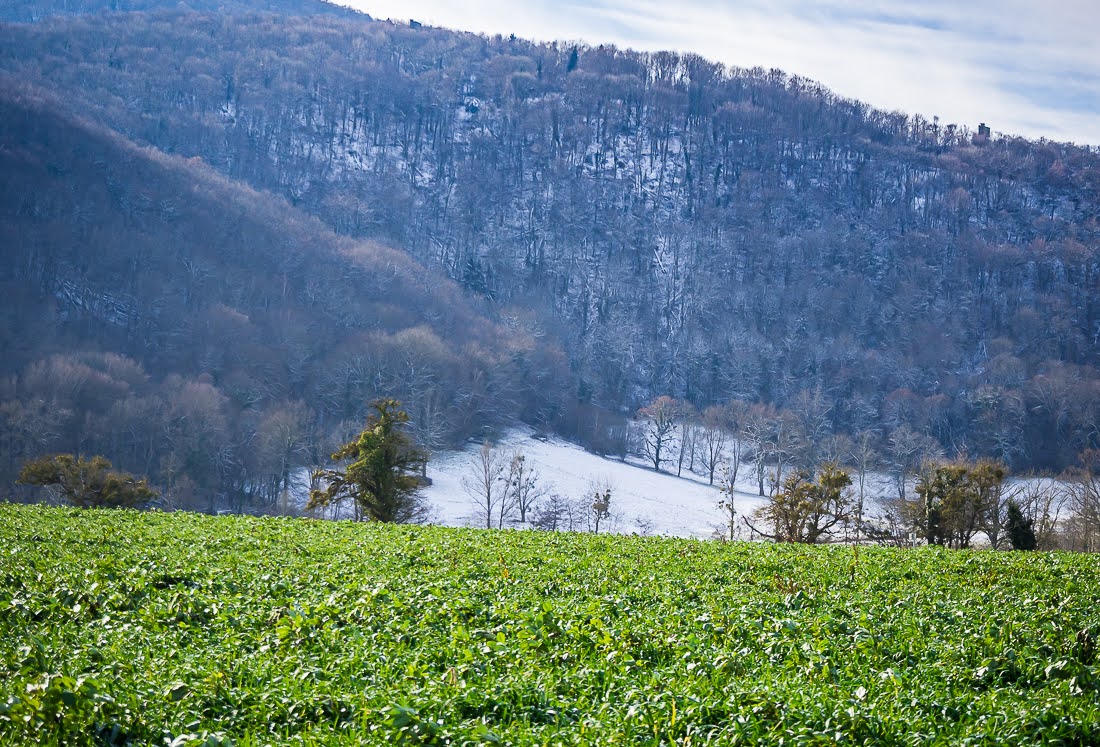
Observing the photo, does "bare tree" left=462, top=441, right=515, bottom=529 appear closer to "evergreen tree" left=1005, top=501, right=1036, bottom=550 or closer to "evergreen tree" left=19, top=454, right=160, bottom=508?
"evergreen tree" left=19, top=454, right=160, bottom=508

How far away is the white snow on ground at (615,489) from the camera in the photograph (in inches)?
3164

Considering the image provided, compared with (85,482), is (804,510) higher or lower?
higher

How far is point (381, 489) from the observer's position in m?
40.4

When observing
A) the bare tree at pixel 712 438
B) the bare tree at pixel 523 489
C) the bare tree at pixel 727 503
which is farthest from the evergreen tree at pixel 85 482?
the bare tree at pixel 712 438

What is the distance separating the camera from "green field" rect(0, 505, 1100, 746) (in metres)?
7.14

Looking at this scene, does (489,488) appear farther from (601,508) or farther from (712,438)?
(712,438)

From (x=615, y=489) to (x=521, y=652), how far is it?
84890 millimetres

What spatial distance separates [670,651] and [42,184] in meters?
213

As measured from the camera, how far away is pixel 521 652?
9.32 metres

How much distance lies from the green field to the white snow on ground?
5848 cm

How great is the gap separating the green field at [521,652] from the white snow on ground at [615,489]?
192 ft

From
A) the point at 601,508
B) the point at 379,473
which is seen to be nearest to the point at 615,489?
the point at 601,508

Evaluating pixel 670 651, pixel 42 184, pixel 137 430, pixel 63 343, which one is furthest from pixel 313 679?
pixel 42 184

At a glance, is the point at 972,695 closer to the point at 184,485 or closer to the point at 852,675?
the point at 852,675
